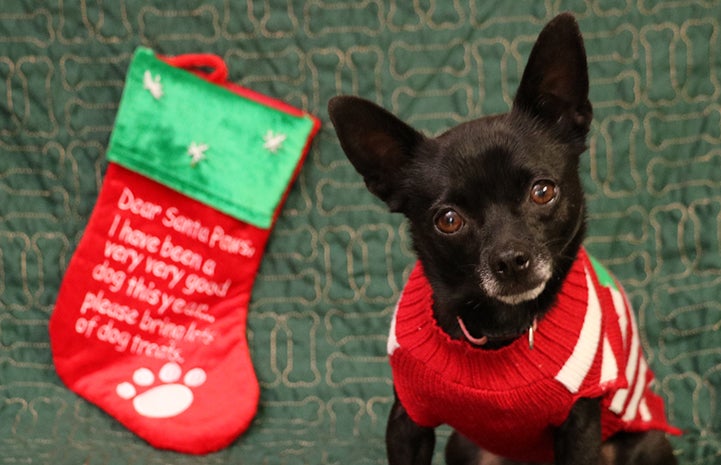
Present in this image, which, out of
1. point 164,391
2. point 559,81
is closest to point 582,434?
point 559,81

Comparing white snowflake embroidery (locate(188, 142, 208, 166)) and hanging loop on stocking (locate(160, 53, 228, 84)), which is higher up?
hanging loop on stocking (locate(160, 53, 228, 84))

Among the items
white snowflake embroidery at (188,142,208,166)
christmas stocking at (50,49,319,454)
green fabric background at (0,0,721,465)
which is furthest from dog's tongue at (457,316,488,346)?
white snowflake embroidery at (188,142,208,166)

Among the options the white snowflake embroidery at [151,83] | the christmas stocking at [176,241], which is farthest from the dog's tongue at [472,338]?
the white snowflake embroidery at [151,83]

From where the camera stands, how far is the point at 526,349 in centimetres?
123

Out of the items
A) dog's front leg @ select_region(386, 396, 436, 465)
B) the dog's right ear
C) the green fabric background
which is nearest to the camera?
the dog's right ear

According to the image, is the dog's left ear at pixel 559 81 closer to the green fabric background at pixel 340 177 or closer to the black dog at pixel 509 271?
the black dog at pixel 509 271

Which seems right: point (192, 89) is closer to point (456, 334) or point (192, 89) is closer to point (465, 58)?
point (465, 58)

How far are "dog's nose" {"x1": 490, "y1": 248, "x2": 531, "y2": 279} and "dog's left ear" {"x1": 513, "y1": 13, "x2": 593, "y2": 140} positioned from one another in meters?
0.23

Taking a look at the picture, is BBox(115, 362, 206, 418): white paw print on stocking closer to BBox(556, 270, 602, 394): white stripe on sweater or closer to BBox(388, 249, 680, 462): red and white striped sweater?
BBox(388, 249, 680, 462): red and white striped sweater

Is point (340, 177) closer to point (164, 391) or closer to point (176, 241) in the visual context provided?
point (176, 241)

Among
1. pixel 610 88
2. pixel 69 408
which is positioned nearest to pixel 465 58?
pixel 610 88

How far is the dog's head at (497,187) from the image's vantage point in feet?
3.84

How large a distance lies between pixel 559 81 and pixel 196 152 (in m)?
0.90

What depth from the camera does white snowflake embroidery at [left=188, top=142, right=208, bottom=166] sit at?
185 centimetres
